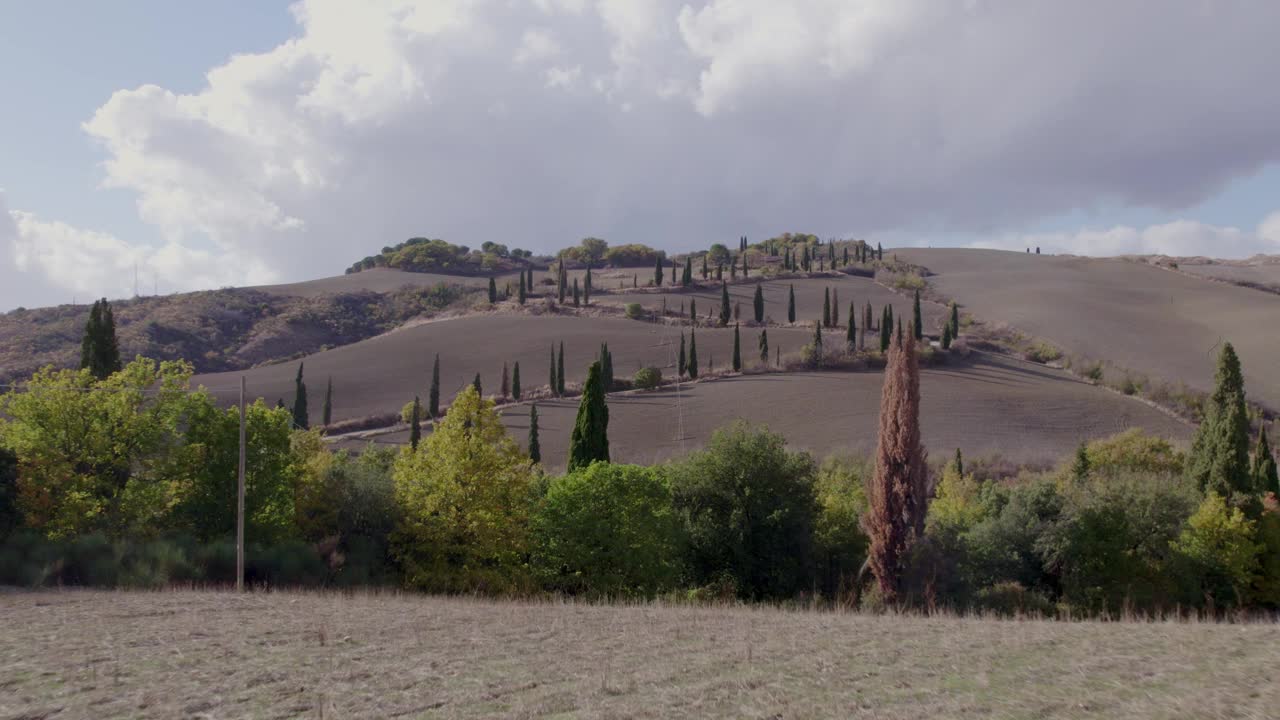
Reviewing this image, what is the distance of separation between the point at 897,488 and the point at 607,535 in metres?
12.0

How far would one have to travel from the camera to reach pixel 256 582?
28797 millimetres

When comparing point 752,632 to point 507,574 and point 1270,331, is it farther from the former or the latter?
point 1270,331

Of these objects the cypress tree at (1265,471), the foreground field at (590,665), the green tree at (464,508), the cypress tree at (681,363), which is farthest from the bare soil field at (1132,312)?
the foreground field at (590,665)

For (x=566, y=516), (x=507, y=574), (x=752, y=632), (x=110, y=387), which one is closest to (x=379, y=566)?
(x=507, y=574)

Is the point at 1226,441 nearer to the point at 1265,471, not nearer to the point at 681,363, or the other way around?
the point at 1265,471

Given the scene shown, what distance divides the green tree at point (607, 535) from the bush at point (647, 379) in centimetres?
5572

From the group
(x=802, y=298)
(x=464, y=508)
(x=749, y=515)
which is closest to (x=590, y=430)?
(x=749, y=515)

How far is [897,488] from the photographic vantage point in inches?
1393

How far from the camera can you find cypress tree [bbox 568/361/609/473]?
4281cm

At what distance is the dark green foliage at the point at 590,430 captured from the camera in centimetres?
4281

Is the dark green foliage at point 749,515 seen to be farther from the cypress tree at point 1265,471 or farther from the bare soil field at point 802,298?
the bare soil field at point 802,298

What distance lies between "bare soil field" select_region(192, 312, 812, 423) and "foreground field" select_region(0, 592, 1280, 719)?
73729 millimetres

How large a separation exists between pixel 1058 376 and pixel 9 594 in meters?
92.9

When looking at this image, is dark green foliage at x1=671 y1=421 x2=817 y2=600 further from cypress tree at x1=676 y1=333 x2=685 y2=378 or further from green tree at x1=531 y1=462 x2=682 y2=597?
cypress tree at x1=676 y1=333 x2=685 y2=378
